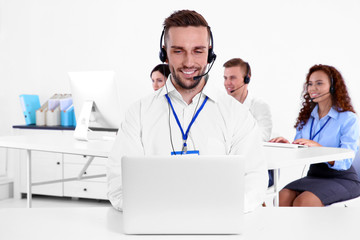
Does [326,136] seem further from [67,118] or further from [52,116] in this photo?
[52,116]

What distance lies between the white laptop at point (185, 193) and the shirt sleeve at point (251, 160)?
26 centimetres

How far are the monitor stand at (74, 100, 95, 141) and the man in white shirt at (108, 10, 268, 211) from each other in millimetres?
1038

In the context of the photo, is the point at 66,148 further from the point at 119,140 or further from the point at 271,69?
the point at 271,69

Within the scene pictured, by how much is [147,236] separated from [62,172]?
12.0 ft

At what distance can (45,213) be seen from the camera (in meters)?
1.16

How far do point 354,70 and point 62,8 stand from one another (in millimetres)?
3295

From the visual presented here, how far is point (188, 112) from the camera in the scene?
173cm

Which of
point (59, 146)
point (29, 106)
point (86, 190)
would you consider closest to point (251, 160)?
point (59, 146)

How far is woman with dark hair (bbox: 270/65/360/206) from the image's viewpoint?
2467 mm

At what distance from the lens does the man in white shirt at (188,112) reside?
166cm

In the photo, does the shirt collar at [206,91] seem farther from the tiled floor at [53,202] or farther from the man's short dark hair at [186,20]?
the tiled floor at [53,202]

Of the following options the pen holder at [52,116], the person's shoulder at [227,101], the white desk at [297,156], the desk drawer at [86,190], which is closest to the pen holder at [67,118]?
the pen holder at [52,116]

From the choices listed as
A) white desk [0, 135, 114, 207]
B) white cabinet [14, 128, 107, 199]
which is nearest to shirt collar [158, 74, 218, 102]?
white desk [0, 135, 114, 207]

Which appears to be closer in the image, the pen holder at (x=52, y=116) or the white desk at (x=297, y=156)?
the white desk at (x=297, y=156)
